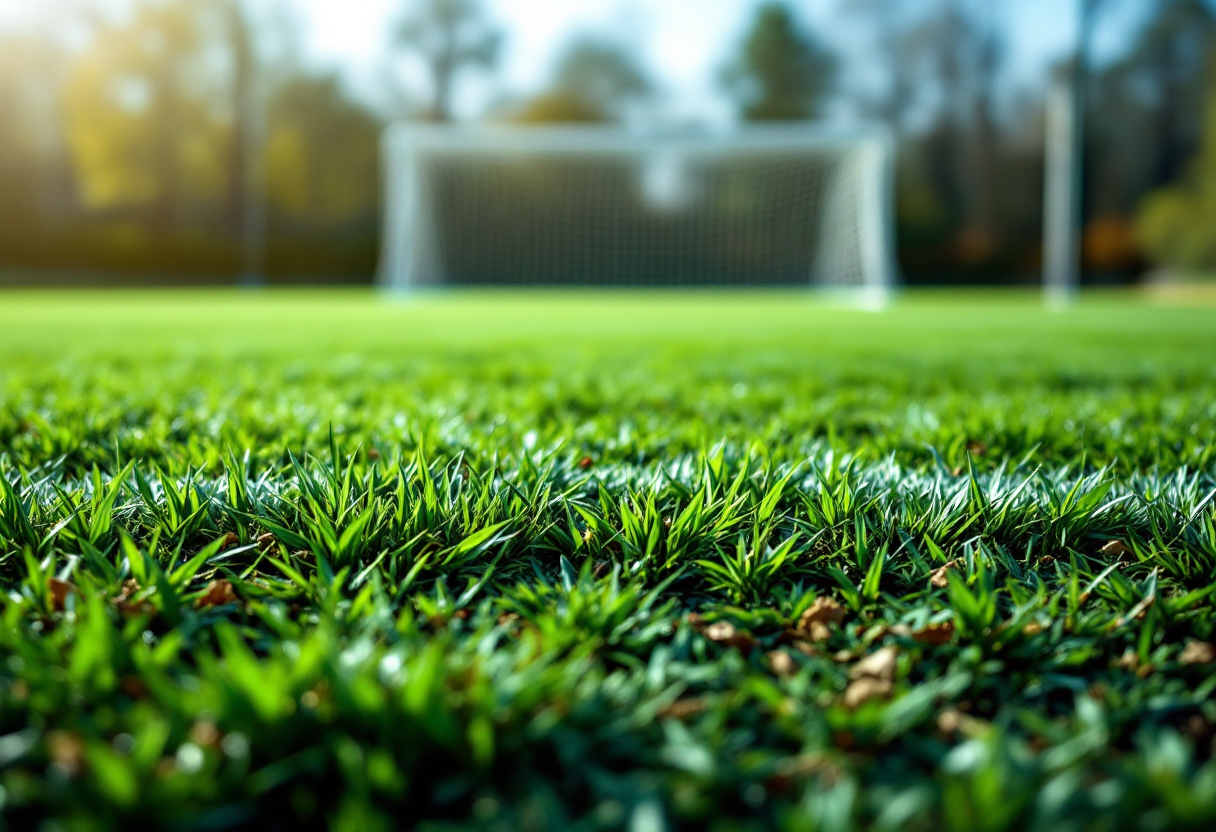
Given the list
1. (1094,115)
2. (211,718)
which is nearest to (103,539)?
(211,718)

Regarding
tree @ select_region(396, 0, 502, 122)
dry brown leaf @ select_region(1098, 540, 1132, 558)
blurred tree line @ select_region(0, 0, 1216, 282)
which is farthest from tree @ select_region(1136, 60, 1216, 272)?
dry brown leaf @ select_region(1098, 540, 1132, 558)

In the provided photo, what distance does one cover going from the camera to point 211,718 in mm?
1045

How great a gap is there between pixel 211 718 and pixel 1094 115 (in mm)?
42540

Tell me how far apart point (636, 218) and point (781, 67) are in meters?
15.6

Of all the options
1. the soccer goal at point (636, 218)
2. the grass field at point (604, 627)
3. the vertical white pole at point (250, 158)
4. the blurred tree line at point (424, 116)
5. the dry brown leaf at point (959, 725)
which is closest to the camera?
the grass field at point (604, 627)

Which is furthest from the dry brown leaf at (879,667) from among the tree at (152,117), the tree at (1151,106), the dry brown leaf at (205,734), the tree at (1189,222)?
the tree at (1151,106)

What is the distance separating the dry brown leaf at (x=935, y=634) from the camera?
1380mm

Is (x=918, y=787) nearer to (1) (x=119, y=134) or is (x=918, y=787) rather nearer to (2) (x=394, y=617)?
(2) (x=394, y=617)

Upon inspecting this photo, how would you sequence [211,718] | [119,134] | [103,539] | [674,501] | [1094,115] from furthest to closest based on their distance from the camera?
[1094,115] → [119,134] → [674,501] → [103,539] → [211,718]

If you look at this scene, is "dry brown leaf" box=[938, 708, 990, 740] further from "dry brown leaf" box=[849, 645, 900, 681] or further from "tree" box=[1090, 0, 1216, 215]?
"tree" box=[1090, 0, 1216, 215]

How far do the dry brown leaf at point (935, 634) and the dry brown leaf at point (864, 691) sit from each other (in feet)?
0.52

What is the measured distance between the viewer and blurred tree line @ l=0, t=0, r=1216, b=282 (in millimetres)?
32844

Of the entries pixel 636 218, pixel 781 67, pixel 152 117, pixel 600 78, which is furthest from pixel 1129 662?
pixel 781 67

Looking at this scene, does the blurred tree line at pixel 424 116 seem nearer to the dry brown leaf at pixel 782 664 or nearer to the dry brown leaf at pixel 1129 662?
the dry brown leaf at pixel 782 664
